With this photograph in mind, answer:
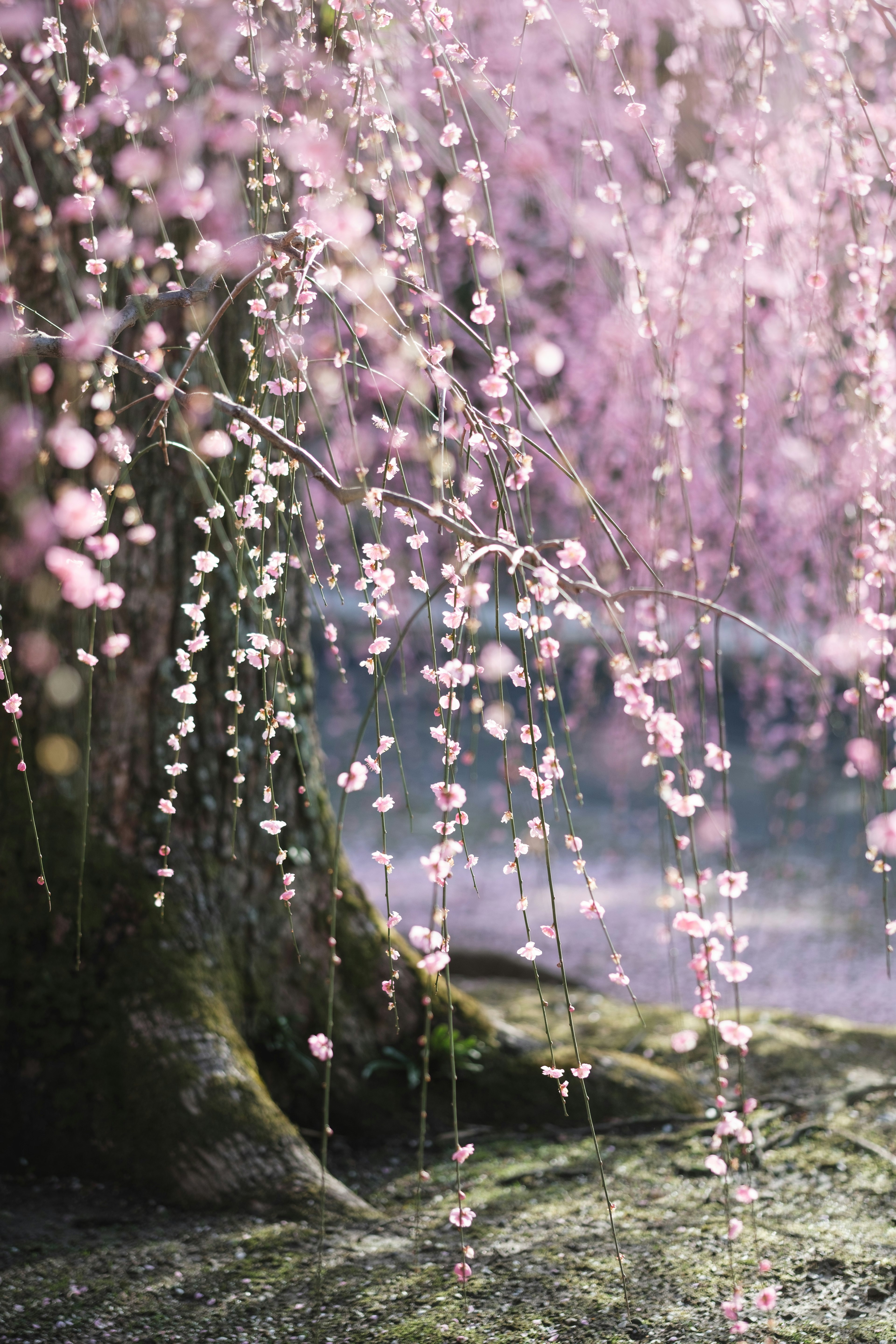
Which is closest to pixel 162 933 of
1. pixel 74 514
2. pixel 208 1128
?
pixel 208 1128

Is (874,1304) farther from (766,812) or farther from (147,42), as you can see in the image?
(766,812)

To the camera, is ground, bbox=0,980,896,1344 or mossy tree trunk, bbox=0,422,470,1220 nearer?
ground, bbox=0,980,896,1344

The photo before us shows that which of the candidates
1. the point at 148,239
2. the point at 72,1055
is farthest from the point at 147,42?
the point at 72,1055

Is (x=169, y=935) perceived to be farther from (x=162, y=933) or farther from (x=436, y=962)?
(x=436, y=962)

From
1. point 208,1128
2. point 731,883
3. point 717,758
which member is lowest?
point 208,1128

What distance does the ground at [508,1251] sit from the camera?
161 cm

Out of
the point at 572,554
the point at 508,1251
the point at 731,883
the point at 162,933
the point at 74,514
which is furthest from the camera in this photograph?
the point at 162,933

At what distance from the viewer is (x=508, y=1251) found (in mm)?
1852

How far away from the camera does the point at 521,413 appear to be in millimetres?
5152

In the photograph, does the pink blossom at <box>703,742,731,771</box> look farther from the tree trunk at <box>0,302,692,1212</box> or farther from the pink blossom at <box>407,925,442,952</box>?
the tree trunk at <box>0,302,692,1212</box>

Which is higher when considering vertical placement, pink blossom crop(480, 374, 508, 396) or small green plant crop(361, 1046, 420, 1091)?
pink blossom crop(480, 374, 508, 396)

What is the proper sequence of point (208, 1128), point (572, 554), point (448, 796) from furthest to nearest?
1. point (208, 1128)
2. point (572, 554)
3. point (448, 796)

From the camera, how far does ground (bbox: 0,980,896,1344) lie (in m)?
1.61

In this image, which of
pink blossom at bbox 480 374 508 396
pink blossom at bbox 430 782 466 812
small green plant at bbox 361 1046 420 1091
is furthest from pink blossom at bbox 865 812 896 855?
small green plant at bbox 361 1046 420 1091
